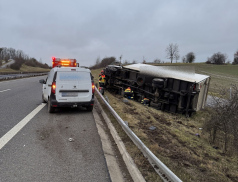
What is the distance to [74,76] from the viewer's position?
7414 mm

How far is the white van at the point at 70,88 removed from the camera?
7.08 meters

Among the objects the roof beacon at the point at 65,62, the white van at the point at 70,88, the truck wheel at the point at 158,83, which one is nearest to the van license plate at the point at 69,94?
the white van at the point at 70,88

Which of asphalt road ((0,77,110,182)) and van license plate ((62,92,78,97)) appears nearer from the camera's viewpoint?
asphalt road ((0,77,110,182))

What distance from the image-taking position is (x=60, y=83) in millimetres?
7137

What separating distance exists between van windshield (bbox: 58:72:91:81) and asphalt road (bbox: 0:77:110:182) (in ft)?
5.06

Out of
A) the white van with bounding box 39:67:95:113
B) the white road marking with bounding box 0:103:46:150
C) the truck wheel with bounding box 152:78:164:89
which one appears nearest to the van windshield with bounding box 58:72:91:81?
the white van with bounding box 39:67:95:113

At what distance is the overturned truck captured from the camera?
8.65 metres

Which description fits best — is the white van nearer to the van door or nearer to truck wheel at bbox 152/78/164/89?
the van door

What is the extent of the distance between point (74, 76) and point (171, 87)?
445 centimetres

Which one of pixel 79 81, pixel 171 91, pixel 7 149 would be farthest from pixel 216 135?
pixel 7 149

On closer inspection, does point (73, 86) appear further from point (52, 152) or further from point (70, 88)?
point (52, 152)

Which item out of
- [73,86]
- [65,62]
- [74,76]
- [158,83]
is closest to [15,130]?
[73,86]

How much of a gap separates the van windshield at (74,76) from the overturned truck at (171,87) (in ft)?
10.9

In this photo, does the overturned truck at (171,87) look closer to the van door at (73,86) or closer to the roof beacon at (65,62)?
the van door at (73,86)
